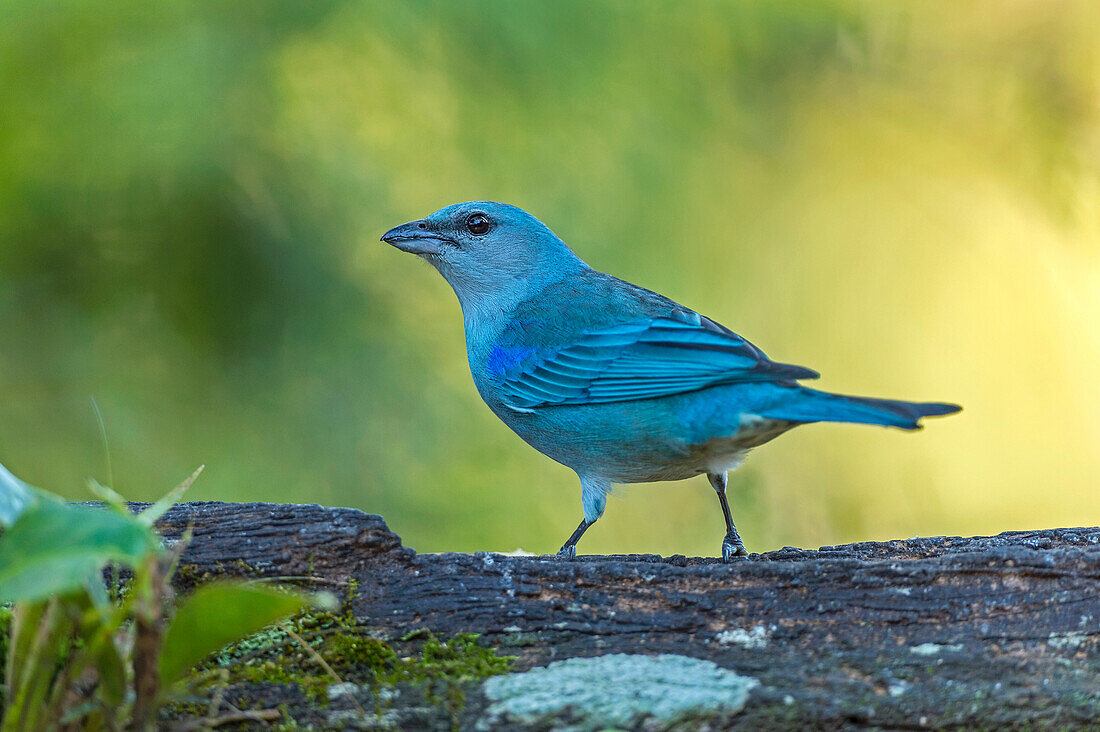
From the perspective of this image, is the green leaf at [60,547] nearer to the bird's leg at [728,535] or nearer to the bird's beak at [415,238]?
the bird's leg at [728,535]

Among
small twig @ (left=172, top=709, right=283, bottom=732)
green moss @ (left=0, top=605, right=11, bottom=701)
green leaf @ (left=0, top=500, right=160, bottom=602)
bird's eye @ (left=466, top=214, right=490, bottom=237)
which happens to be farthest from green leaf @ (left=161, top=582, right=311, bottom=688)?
bird's eye @ (left=466, top=214, right=490, bottom=237)

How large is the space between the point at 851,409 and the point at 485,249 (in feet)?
8.19

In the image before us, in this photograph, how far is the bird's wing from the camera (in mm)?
4039

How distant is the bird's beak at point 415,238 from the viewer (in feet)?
17.2

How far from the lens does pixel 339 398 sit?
566 cm

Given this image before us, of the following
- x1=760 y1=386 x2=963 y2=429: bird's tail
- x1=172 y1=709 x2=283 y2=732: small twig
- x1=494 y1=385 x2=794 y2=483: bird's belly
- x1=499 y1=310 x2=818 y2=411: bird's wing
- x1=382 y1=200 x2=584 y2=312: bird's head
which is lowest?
x1=172 y1=709 x2=283 y2=732: small twig

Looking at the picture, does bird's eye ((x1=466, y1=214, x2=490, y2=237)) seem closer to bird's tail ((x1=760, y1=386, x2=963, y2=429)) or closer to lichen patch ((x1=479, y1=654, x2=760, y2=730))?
bird's tail ((x1=760, y1=386, x2=963, y2=429))

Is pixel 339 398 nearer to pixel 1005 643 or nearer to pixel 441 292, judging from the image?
pixel 441 292

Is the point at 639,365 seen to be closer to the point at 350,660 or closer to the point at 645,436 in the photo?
the point at 645,436

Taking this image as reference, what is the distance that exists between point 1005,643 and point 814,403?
1059 mm

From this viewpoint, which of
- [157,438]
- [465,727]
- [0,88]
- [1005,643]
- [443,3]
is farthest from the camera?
[443,3]

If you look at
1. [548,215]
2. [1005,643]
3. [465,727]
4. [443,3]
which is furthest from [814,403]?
[443,3]

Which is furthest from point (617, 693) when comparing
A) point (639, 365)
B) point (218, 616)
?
point (639, 365)

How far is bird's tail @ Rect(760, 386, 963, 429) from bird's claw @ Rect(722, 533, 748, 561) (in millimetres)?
867
